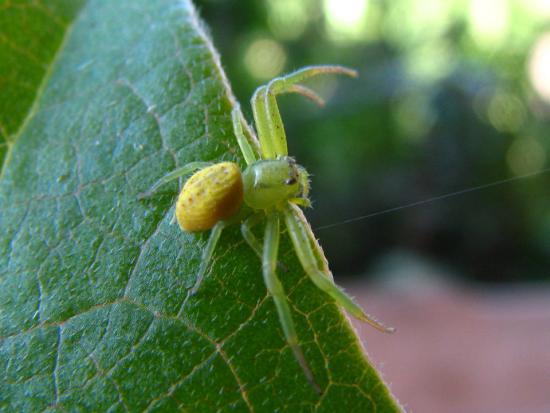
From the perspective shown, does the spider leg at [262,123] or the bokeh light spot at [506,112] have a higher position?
the spider leg at [262,123]

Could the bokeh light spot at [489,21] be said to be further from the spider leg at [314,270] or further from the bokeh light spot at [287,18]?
the spider leg at [314,270]

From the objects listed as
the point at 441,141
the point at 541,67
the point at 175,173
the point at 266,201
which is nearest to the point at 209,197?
the point at 175,173

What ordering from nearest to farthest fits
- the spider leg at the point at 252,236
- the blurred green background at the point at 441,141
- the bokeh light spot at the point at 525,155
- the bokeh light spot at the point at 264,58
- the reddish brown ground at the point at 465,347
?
the spider leg at the point at 252,236 < the reddish brown ground at the point at 465,347 < the blurred green background at the point at 441,141 < the bokeh light spot at the point at 525,155 < the bokeh light spot at the point at 264,58

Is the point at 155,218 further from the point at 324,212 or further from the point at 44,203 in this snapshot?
the point at 324,212

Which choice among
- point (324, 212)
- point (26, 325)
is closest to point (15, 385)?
point (26, 325)

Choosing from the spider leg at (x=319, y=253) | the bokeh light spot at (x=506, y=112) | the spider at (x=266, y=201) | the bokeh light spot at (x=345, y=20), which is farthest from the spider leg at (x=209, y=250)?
the bokeh light spot at (x=345, y=20)

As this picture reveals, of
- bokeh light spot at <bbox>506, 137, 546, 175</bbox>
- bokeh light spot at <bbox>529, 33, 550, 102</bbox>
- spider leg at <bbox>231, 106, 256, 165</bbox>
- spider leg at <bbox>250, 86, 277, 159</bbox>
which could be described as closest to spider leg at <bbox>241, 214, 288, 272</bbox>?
spider leg at <bbox>231, 106, 256, 165</bbox>

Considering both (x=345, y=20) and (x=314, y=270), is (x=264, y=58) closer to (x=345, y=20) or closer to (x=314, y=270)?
(x=345, y=20)

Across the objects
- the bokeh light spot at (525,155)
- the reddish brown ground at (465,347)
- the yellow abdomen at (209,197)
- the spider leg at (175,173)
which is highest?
the spider leg at (175,173)
